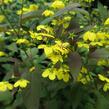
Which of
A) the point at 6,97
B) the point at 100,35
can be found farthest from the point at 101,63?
the point at 6,97

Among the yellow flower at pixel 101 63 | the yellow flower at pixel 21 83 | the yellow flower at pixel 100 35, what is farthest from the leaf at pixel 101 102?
the yellow flower at pixel 21 83

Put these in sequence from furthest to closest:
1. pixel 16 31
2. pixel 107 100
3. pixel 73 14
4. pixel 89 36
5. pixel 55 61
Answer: pixel 73 14
pixel 16 31
pixel 107 100
pixel 89 36
pixel 55 61

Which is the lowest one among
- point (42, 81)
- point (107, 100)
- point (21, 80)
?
point (107, 100)

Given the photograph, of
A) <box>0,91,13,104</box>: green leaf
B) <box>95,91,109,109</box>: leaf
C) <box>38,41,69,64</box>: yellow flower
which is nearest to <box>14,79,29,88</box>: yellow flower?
<box>38,41,69,64</box>: yellow flower

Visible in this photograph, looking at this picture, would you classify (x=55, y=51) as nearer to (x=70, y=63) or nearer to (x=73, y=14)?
(x=70, y=63)

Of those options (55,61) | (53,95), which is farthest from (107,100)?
(55,61)

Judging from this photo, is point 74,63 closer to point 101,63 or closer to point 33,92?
point 33,92

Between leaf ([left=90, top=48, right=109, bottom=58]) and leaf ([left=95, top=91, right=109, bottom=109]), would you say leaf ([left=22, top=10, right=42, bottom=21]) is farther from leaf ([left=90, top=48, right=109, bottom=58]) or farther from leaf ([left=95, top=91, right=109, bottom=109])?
leaf ([left=95, top=91, right=109, bottom=109])
